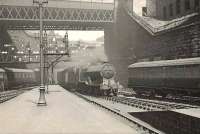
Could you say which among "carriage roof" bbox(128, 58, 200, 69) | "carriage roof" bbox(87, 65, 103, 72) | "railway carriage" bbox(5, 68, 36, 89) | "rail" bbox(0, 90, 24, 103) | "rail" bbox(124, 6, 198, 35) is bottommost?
"rail" bbox(0, 90, 24, 103)

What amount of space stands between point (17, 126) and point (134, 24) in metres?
46.1

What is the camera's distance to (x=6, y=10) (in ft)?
236

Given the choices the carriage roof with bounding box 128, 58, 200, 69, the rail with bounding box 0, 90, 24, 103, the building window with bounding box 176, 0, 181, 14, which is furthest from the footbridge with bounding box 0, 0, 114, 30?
the carriage roof with bounding box 128, 58, 200, 69

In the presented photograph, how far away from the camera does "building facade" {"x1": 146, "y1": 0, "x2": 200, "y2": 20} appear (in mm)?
53688

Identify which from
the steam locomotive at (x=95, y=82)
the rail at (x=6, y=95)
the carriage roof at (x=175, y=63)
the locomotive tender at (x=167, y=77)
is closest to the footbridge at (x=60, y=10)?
the rail at (x=6, y=95)

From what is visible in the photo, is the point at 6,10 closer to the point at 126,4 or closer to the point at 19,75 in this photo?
the point at 19,75

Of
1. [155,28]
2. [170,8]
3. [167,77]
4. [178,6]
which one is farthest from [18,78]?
[167,77]

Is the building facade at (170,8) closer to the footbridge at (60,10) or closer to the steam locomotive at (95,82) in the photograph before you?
the footbridge at (60,10)

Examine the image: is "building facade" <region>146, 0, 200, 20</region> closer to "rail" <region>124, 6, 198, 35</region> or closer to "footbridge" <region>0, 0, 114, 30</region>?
"rail" <region>124, 6, 198, 35</region>

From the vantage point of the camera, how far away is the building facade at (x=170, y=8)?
53688 mm

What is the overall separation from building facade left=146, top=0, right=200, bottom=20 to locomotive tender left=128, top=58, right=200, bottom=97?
15.9m

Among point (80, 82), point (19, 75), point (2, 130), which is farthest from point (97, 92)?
point (19, 75)

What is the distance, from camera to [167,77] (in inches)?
1310

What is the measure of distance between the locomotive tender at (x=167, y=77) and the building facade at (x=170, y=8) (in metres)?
15.9
